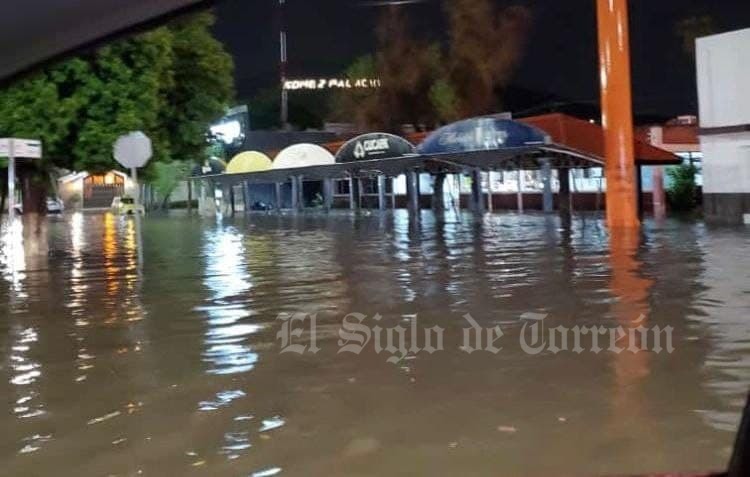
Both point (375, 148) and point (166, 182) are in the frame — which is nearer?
point (375, 148)

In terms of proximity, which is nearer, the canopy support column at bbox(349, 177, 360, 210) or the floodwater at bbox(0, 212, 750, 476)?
the floodwater at bbox(0, 212, 750, 476)

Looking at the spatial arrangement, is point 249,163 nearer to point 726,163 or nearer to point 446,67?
point 446,67

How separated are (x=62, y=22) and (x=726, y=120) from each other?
2496 cm

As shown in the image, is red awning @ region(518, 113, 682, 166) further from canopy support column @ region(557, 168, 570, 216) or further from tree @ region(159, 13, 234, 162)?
tree @ region(159, 13, 234, 162)

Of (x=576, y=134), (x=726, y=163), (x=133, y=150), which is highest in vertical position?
(x=576, y=134)

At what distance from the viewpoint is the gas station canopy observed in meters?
2.73

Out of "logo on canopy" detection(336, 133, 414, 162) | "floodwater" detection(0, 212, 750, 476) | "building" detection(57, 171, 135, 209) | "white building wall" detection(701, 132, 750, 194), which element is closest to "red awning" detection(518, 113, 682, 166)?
"white building wall" detection(701, 132, 750, 194)

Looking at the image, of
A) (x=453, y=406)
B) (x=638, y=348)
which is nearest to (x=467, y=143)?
(x=638, y=348)

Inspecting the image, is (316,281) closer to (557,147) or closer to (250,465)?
(250,465)

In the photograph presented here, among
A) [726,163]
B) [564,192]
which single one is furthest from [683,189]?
[726,163]

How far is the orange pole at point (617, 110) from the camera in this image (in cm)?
2278

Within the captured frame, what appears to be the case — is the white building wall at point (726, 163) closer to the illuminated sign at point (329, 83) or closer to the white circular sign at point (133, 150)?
the white circular sign at point (133, 150)

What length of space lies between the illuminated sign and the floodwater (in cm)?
3710

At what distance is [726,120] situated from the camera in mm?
25734
